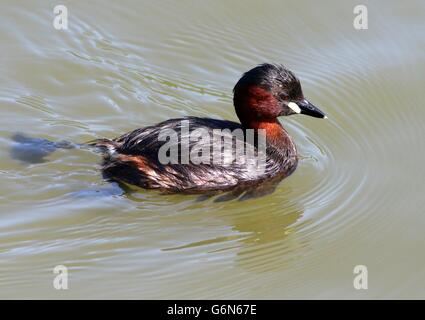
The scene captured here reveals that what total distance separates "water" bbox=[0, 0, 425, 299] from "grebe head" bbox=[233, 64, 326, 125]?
58 centimetres

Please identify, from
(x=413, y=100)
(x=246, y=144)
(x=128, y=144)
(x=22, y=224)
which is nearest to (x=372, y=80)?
(x=413, y=100)

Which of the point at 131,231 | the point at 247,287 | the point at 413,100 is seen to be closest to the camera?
the point at 247,287

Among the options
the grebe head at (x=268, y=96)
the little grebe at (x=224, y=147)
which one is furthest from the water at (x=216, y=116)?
the grebe head at (x=268, y=96)

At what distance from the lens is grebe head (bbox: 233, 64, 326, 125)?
8.36 meters

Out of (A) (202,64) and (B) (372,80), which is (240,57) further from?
(B) (372,80)

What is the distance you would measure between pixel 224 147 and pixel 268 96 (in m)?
0.68

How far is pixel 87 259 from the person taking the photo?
7160 millimetres

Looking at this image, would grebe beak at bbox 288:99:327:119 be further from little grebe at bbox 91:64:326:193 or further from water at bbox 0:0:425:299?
water at bbox 0:0:425:299

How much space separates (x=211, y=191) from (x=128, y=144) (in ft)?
2.95

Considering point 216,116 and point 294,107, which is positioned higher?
point 216,116

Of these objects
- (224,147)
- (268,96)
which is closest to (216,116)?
(268,96)

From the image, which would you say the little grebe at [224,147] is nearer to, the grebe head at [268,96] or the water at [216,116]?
the grebe head at [268,96]

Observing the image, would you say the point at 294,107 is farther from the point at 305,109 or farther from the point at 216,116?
the point at 216,116

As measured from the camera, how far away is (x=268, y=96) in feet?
27.6
